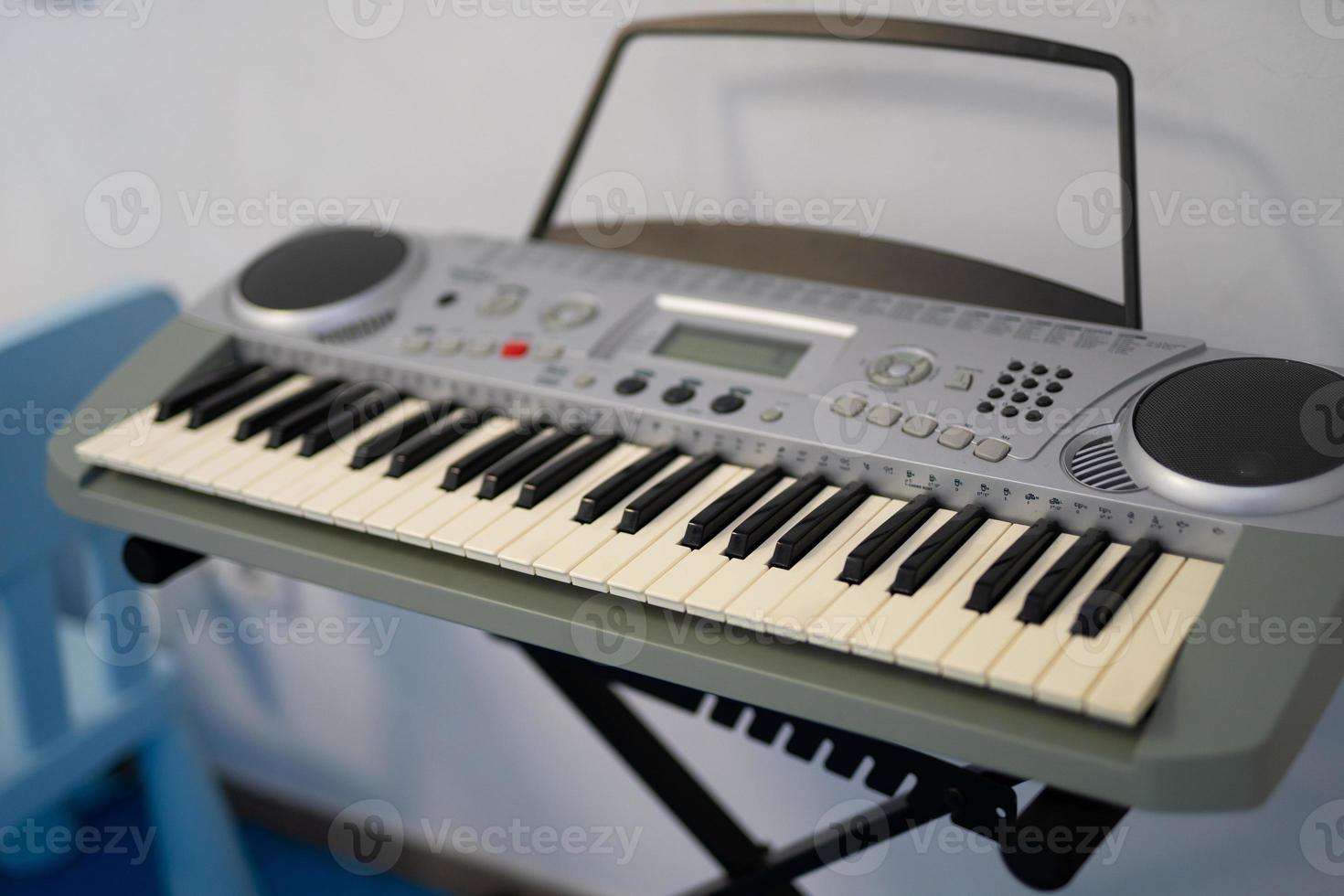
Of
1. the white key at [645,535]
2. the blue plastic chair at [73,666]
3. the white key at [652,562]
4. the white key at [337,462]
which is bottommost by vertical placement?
the blue plastic chair at [73,666]

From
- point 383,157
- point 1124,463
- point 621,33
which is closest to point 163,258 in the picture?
point 383,157

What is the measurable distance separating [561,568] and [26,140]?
146 cm

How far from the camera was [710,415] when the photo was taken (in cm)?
92

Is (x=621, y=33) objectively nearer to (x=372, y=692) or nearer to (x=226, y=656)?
(x=372, y=692)

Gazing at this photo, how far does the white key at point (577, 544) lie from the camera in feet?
2.64

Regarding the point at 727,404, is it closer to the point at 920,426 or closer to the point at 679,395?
the point at 679,395

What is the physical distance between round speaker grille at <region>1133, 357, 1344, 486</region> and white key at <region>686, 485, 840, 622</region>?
24 cm

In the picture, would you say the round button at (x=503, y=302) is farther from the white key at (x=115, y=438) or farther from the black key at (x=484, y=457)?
the white key at (x=115, y=438)

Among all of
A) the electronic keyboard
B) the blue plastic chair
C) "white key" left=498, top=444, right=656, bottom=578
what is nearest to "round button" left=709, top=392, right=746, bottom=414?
the electronic keyboard

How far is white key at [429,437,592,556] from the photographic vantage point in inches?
33.2

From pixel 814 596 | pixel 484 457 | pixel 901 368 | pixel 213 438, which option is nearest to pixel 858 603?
pixel 814 596

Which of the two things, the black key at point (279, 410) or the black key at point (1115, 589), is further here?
the black key at point (279, 410)

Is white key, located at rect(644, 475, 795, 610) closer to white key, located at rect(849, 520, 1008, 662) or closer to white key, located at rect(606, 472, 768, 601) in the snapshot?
white key, located at rect(606, 472, 768, 601)

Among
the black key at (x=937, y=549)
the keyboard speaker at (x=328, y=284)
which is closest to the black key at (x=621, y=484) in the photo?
the black key at (x=937, y=549)
